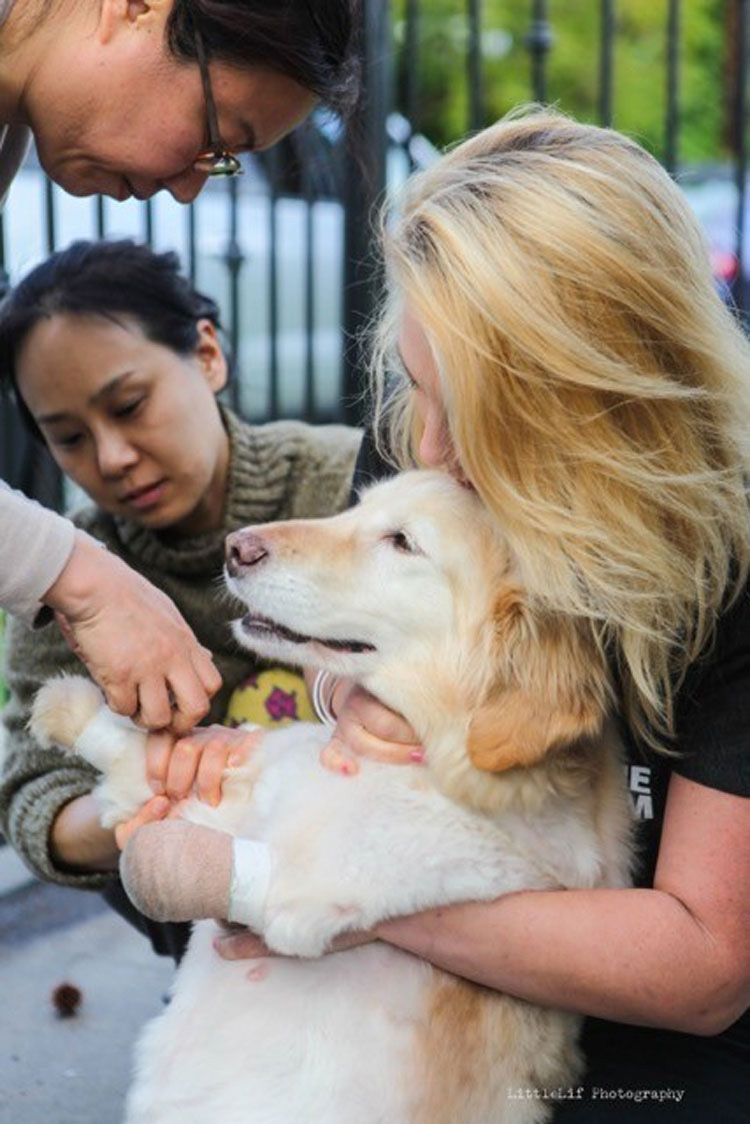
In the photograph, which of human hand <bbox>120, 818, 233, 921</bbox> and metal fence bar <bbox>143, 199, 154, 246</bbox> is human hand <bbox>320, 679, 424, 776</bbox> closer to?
human hand <bbox>120, 818, 233, 921</bbox>

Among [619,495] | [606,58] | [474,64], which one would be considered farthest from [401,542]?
[606,58]

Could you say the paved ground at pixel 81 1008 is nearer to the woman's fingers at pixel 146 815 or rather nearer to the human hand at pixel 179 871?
the woman's fingers at pixel 146 815

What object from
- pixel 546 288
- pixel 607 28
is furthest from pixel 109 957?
pixel 607 28

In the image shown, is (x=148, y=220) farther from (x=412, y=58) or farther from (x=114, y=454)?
(x=114, y=454)

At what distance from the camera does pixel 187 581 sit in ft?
10.3

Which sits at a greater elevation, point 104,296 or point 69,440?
point 104,296

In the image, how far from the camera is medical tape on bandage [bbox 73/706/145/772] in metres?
2.27

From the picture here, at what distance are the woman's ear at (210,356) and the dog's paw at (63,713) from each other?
106 cm

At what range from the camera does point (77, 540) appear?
2.13 metres

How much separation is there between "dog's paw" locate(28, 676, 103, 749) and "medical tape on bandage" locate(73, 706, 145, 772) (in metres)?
0.01

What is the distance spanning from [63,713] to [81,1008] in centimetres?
133

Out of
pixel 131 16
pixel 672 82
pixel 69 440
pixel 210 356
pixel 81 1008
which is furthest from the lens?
pixel 672 82

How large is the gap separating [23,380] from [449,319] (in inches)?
47.5

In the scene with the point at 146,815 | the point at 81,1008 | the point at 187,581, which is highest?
the point at 146,815
